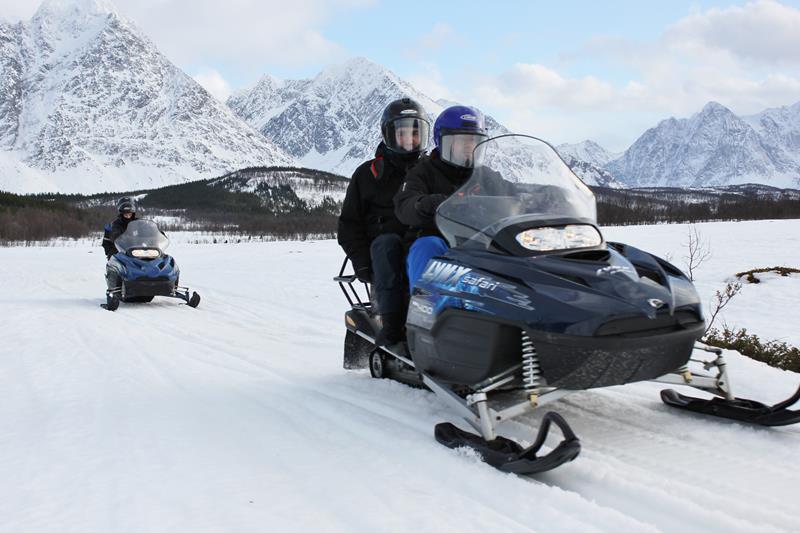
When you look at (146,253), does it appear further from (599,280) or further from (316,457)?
(599,280)

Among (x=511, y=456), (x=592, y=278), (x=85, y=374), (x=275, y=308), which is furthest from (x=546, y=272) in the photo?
(x=275, y=308)

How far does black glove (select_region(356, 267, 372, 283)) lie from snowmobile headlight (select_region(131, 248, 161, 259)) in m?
6.23

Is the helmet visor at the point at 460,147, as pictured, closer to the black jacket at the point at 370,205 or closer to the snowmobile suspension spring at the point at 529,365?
the black jacket at the point at 370,205

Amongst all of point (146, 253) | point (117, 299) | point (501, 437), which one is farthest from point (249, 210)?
point (501, 437)

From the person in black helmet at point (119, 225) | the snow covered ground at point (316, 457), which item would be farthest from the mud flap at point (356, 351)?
the person in black helmet at point (119, 225)

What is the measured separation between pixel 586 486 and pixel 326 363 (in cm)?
335

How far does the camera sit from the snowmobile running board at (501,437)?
2734 millimetres

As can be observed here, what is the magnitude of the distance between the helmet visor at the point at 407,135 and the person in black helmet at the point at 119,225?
7025mm

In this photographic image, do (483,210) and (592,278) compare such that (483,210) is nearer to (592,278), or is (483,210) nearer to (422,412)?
(592,278)

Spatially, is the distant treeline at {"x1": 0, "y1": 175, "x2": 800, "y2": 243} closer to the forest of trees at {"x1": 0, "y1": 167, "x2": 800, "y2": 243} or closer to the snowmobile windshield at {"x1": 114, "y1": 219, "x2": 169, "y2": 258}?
the forest of trees at {"x1": 0, "y1": 167, "x2": 800, "y2": 243}

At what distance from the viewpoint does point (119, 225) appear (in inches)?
414

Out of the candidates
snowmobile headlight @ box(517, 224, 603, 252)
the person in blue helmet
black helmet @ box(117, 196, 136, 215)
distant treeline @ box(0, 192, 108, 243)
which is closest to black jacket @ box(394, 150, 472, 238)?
the person in blue helmet

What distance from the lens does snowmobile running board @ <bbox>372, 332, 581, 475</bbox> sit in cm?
273

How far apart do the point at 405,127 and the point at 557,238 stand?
192 cm
